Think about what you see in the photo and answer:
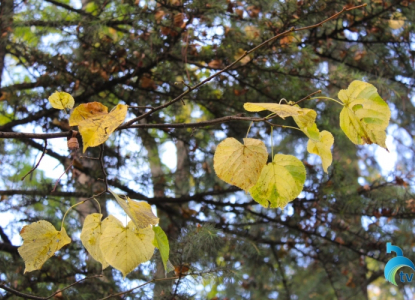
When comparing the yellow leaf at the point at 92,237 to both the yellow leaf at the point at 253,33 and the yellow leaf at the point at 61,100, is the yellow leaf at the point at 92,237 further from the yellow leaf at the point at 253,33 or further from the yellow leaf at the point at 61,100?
the yellow leaf at the point at 253,33

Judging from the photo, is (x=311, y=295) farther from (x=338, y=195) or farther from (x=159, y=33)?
(x=159, y=33)

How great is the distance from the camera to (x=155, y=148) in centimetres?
304

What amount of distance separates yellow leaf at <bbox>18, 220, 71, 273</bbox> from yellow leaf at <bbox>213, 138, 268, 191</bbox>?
1.34ft

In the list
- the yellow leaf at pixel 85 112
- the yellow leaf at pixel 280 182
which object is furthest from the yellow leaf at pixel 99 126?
the yellow leaf at pixel 280 182

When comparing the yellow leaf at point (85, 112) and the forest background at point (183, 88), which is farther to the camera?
the forest background at point (183, 88)

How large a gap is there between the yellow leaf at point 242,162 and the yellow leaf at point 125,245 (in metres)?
0.22

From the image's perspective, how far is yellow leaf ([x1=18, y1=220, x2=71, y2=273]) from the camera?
93 centimetres

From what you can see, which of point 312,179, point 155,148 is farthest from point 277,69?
point 155,148

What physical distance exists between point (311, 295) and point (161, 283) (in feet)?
10.0

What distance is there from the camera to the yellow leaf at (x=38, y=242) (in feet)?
3.04

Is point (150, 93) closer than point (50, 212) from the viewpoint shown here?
Yes

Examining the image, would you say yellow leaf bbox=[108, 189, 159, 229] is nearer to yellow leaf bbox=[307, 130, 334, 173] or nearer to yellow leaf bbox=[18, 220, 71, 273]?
yellow leaf bbox=[18, 220, 71, 273]

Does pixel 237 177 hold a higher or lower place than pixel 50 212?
higher


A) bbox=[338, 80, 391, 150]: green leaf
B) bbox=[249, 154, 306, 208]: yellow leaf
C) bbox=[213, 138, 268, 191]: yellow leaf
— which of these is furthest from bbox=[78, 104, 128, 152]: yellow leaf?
bbox=[338, 80, 391, 150]: green leaf
